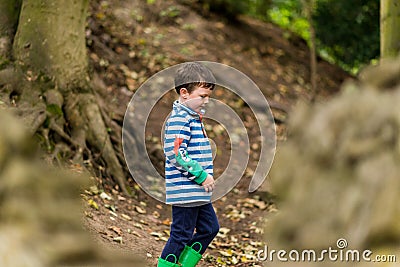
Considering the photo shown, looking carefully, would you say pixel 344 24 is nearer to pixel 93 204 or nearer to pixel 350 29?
pixel 350 29

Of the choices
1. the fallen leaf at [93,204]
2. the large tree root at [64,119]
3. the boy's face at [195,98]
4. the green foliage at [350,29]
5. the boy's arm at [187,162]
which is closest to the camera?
the boy's arm at [187,162]

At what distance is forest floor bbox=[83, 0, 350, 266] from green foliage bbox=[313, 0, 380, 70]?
1.80ft

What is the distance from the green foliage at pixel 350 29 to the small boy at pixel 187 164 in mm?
7353

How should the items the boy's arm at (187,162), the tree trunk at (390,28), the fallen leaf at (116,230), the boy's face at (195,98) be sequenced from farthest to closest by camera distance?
the tree trunk at (390,28) < the fallen leaf at (116,230) < the boy's face at (195,98) < the boy's arm at (187,162)

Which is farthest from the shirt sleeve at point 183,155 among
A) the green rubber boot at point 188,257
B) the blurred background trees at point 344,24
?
the blurred background trees at point 344,24

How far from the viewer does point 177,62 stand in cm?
1016

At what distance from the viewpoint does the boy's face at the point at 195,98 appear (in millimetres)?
4418

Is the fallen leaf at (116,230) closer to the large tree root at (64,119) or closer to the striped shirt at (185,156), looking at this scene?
the large tree root at (64,119)

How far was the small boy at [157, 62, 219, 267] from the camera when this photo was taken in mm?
4324

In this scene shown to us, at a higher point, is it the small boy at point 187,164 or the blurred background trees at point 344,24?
the blurred background trees at point 344,24

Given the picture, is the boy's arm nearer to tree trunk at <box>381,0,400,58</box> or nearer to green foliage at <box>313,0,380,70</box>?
tree trunk at <box>381,0,400,58</box>

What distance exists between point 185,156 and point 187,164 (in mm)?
66

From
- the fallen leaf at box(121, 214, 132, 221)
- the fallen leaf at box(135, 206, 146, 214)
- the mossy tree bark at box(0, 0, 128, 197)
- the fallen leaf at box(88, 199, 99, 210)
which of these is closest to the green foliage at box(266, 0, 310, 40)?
the mossy tree bark at box(0, 0, 128, 197)

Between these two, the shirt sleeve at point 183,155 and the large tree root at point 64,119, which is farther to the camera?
the large tree root at point 64,119
